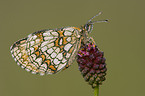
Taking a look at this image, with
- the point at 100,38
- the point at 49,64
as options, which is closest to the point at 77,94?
the point at 100,38

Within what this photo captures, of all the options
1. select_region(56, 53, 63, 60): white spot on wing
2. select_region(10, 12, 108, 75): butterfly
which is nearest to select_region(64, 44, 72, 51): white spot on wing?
select_region(10, 12, 108, 75): butterfly

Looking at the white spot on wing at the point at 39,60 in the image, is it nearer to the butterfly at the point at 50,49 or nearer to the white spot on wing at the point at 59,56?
the butterfly at the point at 50,49

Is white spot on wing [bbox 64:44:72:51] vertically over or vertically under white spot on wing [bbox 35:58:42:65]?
over

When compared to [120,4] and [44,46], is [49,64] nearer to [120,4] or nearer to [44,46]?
[44,46]

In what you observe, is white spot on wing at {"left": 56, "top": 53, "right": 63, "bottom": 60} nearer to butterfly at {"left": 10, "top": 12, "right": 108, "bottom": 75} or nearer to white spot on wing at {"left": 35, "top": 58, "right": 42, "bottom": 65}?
butterfly at {"left": 10, "top": 12, "right": 108, "bottom": 75}

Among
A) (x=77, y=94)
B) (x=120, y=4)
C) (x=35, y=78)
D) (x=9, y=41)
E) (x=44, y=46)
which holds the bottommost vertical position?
(x=77, y=94)

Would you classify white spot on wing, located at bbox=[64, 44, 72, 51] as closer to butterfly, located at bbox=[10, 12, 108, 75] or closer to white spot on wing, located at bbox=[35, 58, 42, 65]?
butterfly, located at bbox=[10, 12, 108, 75]

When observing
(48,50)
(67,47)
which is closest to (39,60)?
(48,50)

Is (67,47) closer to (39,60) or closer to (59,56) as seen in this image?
(59,56)
